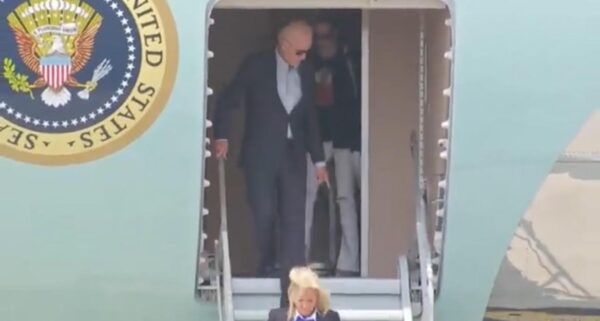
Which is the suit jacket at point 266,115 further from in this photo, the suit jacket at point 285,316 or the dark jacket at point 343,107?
the suit jacket at point 285,316

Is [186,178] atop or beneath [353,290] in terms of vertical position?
atop

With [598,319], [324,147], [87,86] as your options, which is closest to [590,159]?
[598,319]

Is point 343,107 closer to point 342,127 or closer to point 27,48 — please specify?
point 342,127

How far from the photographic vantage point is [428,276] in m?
6.36

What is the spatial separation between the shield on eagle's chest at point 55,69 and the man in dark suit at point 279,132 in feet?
2.79

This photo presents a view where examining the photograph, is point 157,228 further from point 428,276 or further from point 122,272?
point 428,276

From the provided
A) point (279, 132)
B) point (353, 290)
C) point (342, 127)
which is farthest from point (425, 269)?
point (342, 127)

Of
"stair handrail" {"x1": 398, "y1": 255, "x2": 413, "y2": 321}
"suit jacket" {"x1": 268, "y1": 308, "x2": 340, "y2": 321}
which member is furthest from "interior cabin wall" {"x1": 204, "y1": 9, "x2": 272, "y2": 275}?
"suit jacket" {"x1": 268, "y1": 308, "x2": 340, "y2": 321}

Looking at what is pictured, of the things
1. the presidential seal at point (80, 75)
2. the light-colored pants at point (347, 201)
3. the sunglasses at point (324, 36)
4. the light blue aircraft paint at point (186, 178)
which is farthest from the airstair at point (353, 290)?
the sunglasses at point (324, 36)

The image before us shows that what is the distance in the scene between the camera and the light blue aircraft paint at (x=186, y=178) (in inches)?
246

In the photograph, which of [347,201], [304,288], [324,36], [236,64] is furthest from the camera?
[236,64]

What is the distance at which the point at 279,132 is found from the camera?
6.91m

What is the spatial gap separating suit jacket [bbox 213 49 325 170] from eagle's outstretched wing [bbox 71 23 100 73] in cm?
81

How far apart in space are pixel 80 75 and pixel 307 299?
142cm
